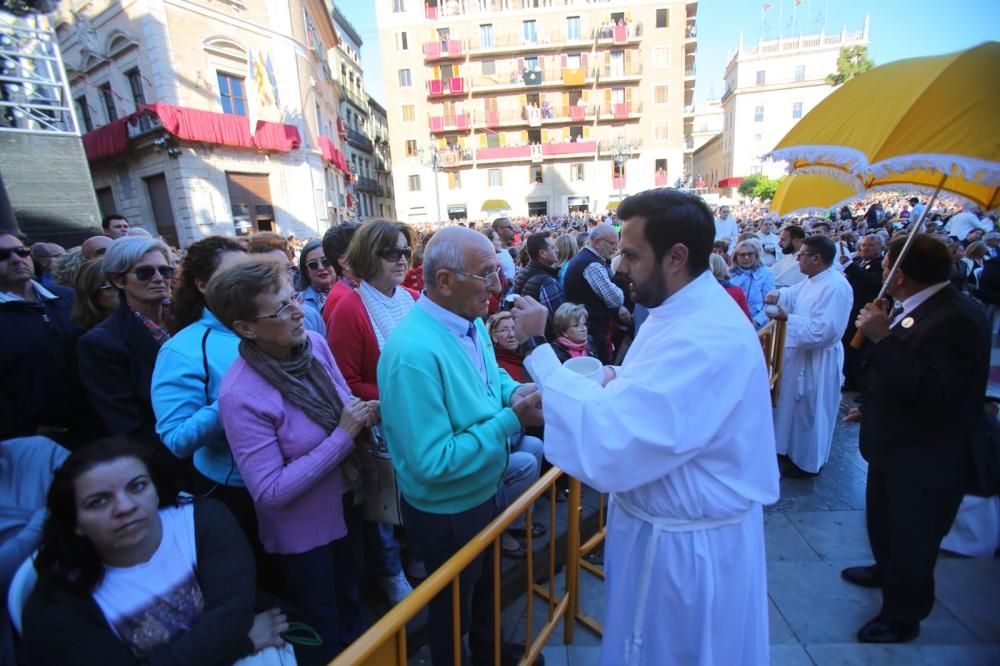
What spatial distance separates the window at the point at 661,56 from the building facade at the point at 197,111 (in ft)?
87.5

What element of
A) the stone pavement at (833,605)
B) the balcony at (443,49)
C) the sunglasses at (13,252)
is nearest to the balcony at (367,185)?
the balcony at (443,49)

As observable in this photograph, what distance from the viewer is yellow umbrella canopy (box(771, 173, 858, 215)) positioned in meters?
4.49

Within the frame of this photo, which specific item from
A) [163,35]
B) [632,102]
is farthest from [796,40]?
[163,35]

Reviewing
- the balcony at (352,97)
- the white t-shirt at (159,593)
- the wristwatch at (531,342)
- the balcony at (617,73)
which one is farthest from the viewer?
the balcony at (617,73)

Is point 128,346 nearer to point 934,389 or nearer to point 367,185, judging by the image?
point 934,389

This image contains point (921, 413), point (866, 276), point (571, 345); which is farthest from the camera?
point (866, 276)

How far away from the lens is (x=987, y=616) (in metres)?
2.68

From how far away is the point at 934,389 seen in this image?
224 cm

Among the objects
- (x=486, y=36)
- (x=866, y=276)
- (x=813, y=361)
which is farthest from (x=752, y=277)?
(x=486, y=36)

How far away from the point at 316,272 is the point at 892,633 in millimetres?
Result: 4617

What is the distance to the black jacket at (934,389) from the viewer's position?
87.5 inches

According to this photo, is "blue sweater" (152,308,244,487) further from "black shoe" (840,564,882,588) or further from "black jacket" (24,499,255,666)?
"black shoe" (840,564,882,588)

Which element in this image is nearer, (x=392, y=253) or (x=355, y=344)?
(x=355, y=344)

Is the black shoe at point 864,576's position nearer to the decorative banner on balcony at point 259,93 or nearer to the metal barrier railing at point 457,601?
the metal barrier railing at point 457,601
